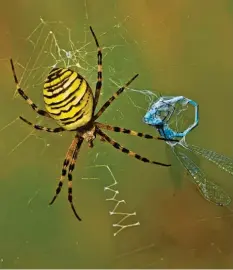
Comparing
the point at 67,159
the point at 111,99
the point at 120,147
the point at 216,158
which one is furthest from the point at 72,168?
the point at 216,158

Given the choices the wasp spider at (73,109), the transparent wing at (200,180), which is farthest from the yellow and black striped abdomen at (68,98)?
the transparent wing at (200,180)

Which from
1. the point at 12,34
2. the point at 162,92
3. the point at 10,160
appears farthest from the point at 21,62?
the point at 162,92

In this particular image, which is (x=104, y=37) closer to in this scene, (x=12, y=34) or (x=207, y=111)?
(x=12, y=34)

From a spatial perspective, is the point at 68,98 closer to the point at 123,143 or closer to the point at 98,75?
the point at 98,75

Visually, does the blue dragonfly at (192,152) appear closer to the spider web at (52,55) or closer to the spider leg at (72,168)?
the spider web at (52,55)

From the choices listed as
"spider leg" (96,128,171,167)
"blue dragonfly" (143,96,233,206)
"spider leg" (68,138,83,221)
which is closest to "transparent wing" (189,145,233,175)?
"blue dragonfly" (143,96,233,206)
